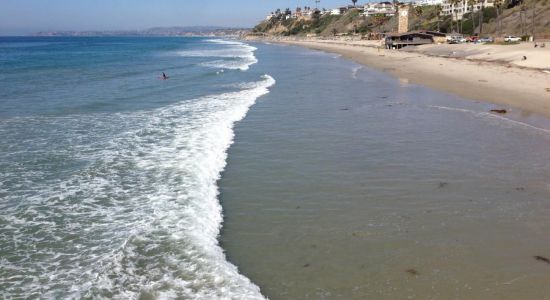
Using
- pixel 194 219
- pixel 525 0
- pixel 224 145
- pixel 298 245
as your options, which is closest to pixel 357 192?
pixel 298 245

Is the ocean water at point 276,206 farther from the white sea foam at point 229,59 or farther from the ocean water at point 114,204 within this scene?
the white sea foam at point 229,59

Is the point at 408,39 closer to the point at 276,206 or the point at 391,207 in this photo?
the point at 391,207

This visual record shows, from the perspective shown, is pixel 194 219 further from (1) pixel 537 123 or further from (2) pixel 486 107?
(2) pixel 486 107

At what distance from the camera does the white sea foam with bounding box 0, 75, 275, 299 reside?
5.85 m

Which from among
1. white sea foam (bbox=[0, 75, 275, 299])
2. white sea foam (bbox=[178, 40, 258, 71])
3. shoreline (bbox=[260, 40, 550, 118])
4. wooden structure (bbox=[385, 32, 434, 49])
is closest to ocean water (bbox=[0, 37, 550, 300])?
white sea foam (bbox=[0, 75, 275, 299])

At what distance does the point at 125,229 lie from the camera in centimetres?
747

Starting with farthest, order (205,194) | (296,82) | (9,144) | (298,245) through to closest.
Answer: (296,82) → (9,144) → (205,194) → (298,245)

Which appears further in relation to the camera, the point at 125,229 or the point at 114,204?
the point at 114,204

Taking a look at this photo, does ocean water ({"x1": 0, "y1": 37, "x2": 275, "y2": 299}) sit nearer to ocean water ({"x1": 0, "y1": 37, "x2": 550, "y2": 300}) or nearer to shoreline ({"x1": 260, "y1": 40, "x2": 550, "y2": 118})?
ocean water ({"x1": 0, "y1": 37, "x2": 550, "y2": 300})

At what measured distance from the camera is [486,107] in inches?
741

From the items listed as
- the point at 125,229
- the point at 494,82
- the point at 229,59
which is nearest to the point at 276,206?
the point at 125,229

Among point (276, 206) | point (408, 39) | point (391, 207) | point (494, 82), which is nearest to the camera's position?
point (391, 207)

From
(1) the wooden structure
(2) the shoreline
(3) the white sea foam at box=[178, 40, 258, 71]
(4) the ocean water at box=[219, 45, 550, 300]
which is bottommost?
(4) the ocean water at box=[219, 45, 550, 300]

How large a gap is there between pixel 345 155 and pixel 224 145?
3.67 metres
